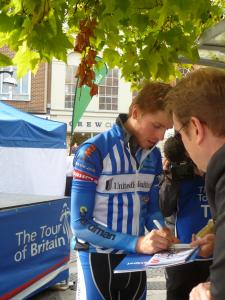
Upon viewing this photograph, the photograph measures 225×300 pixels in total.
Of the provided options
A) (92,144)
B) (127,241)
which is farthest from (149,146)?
(127,241)

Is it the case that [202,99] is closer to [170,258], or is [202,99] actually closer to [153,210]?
[170,258]

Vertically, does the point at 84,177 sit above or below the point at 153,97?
below

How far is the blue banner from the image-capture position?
156 inches

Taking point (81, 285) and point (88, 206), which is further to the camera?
point (81, 285)

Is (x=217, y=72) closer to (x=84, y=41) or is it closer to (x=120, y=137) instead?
(x=120, y=137)

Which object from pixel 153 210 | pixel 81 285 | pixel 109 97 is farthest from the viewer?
pixel 109 97

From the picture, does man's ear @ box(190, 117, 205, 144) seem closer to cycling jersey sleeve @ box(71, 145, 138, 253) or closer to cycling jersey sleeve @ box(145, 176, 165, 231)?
cycling jersey sleeve @ box(71, 145, 138, 253)

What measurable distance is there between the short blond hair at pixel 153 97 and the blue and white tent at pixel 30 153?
5288mm

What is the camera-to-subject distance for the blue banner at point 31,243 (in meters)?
3.96

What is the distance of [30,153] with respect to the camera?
8.62 metres

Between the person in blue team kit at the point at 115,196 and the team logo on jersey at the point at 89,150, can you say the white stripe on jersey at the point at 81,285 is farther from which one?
the team logo on jersey at the point at 89,150

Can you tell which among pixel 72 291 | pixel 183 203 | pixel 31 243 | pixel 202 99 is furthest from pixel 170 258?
pixel 72 291

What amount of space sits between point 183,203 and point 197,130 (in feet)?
5.63

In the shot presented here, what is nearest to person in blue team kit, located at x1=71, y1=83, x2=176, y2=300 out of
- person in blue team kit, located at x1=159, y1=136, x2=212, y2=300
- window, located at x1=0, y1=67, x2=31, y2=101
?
person in blue team kit, located at x1=159, y1=136, x2=212, y2=300
